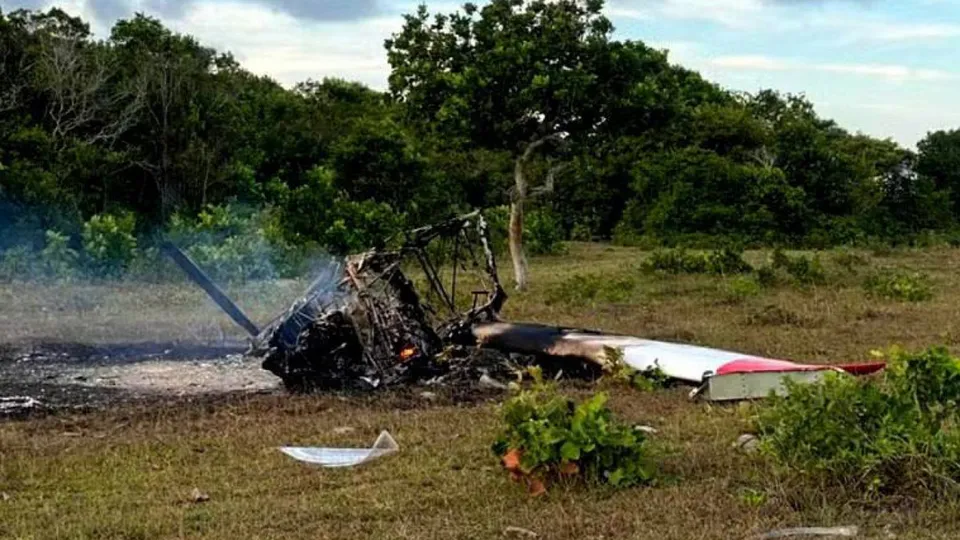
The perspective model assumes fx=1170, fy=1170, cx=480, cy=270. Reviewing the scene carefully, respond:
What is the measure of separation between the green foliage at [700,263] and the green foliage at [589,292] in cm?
273

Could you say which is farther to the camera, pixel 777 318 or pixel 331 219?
pixel 331 219

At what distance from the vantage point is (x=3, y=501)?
6.02m

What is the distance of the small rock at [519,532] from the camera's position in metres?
5.27

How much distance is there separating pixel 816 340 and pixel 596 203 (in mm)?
22209

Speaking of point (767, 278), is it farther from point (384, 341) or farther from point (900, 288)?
point (384, 341)

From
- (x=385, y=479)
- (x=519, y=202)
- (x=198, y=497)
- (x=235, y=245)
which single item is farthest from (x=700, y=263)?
(x=198, y=497)

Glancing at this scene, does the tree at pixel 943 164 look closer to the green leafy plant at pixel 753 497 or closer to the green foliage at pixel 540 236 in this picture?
the green foliage at pixel 540 236

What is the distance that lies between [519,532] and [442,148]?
14095 mm

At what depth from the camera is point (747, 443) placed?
6.90 m

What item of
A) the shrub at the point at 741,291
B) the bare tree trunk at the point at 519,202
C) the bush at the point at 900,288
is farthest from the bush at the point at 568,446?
the bare tree trunk at the point at 519,202

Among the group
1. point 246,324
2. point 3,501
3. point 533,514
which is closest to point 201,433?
point 3,501

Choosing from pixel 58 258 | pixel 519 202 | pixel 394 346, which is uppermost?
pixel 519 202

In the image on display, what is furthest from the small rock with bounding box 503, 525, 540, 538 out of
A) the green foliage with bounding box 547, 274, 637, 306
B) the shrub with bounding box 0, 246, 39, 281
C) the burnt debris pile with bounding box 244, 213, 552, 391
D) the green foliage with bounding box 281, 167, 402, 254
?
the green foliage with bounding box 281, 167, 402, 254

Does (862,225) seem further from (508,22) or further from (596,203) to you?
(508,22)
